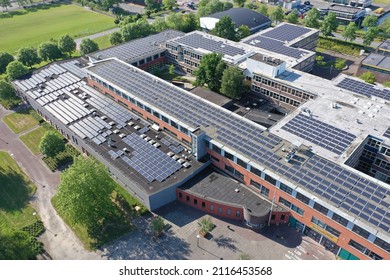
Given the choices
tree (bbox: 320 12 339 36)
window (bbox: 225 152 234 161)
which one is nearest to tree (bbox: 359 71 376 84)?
tree (bbox: 320 12 339 36)

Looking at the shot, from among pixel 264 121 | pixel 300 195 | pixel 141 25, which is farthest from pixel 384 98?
pixel 141 25

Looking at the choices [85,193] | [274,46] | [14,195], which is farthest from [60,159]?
[274,46]

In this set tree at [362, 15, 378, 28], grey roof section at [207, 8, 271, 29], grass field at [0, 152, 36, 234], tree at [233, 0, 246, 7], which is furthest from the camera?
tree at [233, 0, 246, 7]

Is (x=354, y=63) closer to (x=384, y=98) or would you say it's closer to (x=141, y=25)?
(x=384, y=98)

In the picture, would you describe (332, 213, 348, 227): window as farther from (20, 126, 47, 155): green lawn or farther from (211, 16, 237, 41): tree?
(211, 16, 237, 41): tree

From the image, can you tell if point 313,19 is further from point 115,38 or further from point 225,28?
point 115,38

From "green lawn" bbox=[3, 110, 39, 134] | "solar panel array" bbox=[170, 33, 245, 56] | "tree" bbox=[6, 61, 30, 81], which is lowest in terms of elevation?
"green lawn" bbox=[3, 110, 39, 134]
